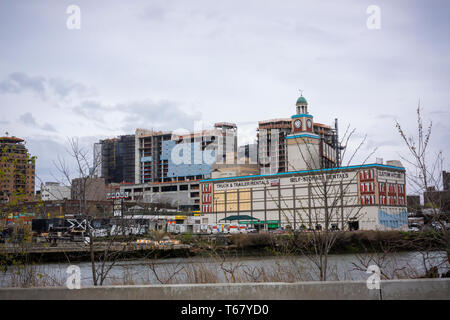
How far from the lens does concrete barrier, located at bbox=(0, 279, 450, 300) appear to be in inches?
338

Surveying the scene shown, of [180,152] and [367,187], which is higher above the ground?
[180,152]

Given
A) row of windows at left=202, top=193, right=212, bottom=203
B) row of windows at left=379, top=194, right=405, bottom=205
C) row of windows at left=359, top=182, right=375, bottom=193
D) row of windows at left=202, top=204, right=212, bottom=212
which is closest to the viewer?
row of windows at left=359, top=182, right=375, bottom=193

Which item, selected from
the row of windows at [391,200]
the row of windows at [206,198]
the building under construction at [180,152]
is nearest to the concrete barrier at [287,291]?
the row of windows at [391,200]

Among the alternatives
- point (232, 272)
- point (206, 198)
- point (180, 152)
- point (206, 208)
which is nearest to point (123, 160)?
point (180, 152)

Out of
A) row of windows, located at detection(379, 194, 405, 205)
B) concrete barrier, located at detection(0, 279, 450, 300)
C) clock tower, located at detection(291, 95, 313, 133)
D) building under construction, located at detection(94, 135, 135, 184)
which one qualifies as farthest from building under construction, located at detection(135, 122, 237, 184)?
concrete barrier, located at detection(0, 279, 450, 300)

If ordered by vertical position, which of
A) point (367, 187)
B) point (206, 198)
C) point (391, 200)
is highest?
point (367, 187)

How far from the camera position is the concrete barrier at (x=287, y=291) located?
8.58 meters

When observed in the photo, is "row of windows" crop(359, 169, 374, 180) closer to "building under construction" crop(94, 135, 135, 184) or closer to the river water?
the river water

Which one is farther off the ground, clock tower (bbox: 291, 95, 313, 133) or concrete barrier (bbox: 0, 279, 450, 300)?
clock tower (bbox: 291, 95, 313, 133)

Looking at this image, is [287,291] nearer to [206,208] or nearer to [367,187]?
[367,187]

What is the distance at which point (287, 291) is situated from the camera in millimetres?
8648

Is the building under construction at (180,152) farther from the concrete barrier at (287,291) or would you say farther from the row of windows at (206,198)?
the concrete barrier at (287,291)
